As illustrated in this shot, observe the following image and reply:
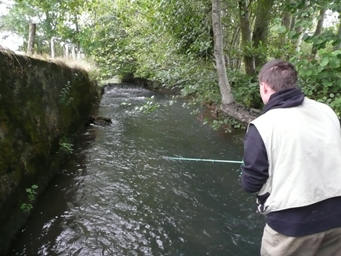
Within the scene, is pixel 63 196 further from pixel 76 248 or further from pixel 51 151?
pixel 76 248

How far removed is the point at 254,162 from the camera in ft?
5.53

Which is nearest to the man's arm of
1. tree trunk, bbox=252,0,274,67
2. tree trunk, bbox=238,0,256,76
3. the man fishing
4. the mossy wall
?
the man fishing

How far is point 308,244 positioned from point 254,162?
2.12ft

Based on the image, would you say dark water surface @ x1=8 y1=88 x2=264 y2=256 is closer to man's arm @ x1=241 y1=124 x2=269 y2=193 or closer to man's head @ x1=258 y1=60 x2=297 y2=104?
man's arm @ x1=241 y1=124 x2=269 y2=193

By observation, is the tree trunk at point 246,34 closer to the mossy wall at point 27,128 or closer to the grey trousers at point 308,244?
the mossy wall at point 27,128

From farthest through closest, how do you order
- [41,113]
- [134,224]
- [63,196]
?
[41,113], [63,196], [134,224]

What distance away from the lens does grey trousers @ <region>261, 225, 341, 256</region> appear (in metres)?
1.68

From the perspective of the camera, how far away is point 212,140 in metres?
8.62

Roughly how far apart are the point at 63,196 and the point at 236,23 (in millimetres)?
6592

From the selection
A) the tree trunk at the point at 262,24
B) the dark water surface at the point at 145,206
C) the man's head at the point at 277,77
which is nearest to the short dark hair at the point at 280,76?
the man's head at the point at 277,77

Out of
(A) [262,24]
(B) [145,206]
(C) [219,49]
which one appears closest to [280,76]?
(C) [219,49]

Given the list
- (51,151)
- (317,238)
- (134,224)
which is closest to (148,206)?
(134,224)

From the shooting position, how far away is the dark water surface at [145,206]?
12.6 feet

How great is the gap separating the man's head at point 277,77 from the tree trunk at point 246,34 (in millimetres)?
4557
